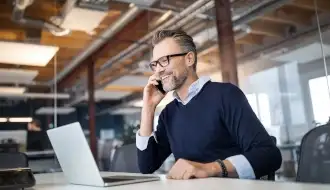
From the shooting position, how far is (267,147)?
122 centimetres

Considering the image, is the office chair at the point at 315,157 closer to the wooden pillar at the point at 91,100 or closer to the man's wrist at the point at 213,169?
the man's wrist at the point at 213,169

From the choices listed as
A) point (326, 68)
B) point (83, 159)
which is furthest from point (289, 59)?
point (83, 159)

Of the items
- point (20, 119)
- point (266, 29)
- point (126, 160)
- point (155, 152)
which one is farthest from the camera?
point (20, 119)

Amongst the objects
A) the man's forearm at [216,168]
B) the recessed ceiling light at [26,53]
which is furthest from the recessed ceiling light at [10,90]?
the man's forearm at [216,168]

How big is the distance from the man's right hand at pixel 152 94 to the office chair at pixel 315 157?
710mm

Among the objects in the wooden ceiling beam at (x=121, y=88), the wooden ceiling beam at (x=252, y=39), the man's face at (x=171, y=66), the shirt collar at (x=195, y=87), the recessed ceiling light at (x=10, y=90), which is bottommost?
the shirt collar at (x=195, y=87)

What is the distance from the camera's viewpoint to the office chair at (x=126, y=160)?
6.25ft

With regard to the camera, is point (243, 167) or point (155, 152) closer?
point (243, 167)

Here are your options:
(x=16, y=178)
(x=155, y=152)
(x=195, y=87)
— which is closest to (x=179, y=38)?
(x=195, y=87)

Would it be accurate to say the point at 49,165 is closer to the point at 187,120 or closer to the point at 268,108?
the point at 268,108

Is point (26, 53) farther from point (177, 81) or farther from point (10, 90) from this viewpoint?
point (177, 81)

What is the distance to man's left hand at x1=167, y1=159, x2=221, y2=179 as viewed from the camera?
112 cm

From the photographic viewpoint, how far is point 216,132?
54.5 inches

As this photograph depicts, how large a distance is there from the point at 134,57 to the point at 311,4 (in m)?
2.74
